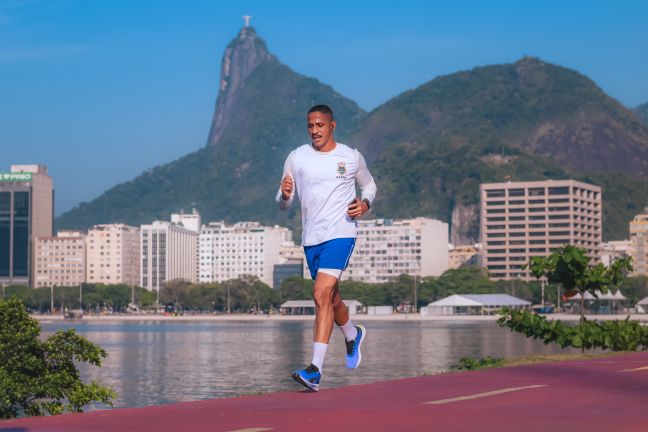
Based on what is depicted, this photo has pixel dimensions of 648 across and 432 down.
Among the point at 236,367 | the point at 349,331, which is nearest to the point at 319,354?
the point at 349,331

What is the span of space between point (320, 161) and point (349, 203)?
0.47m

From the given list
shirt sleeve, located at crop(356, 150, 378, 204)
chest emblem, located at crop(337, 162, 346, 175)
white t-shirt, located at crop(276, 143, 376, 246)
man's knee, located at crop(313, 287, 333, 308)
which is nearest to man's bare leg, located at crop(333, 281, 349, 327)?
man's knee, located at crop(313, 287, 333, 308)

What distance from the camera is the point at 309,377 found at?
417 inches

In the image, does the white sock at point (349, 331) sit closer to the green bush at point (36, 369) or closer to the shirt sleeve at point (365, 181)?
the shirt sleeve at point (365, 181)

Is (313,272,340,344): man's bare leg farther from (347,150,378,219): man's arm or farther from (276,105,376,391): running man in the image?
(347,150,378,219): man's arm

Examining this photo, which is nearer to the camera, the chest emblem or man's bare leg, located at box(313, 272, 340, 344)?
man's bare leg, located at box(313, 272, 340, 344)

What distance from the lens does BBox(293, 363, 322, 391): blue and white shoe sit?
34.5 ft

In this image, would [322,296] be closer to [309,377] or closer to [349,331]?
[309,377]

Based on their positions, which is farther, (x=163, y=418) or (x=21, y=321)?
(x=21, y=321)

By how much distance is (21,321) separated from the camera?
58.4 feet

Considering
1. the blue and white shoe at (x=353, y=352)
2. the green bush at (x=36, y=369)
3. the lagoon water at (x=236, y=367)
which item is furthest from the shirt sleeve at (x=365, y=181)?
the lagoon water at (x=236, y=367)

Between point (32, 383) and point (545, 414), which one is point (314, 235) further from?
point (32, 383)

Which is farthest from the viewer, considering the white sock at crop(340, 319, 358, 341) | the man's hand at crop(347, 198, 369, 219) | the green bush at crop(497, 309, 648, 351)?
the green bush at crop(497, 309, 648, 351)

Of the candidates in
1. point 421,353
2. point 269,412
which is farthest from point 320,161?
point 421,353
